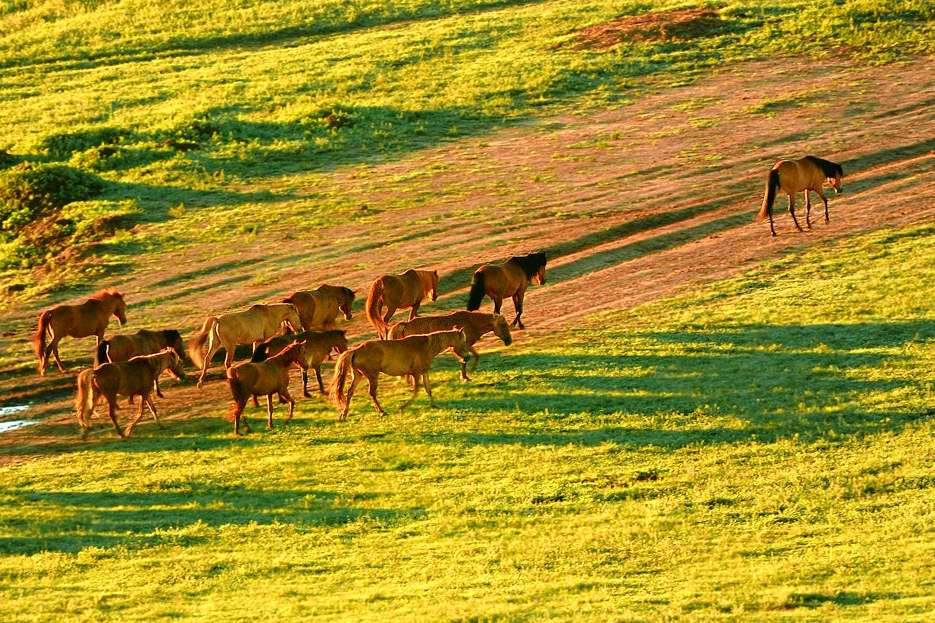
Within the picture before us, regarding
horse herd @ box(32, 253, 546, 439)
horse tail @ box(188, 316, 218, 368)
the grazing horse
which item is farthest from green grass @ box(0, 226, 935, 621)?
horse tail @ box(188, 316, 218, 368)

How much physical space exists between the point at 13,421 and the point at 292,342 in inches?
225

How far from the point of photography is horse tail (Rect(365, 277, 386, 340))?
28.6m

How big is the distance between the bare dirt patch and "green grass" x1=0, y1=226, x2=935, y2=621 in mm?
32303

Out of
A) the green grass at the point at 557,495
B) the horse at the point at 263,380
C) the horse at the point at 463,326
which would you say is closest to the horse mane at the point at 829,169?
the green grass at the point at 557,495

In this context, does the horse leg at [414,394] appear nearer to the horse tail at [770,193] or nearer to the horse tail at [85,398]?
the horse tail at [85,398]

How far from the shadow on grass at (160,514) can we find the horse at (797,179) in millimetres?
16562

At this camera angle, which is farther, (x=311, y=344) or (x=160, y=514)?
(x=311, y=344)

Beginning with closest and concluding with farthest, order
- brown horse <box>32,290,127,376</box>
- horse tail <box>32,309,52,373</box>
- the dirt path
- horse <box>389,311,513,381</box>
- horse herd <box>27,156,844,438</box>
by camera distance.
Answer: horse herd <box>27,156,844,438</box>
horse <box>389,311,513,381</box>
horse tail <box>32,309,52,373</box>
brown horse <box>32,290,127,376</box>
the dirt path

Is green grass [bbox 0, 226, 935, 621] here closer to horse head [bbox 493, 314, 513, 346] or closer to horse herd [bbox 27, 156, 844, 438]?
horse head [bbox 493, 314, 513, 346]

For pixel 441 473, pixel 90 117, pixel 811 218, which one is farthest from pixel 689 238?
pixel 90 117

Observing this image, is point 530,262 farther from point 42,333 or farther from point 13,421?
point 13,421

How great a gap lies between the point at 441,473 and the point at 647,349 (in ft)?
21.9

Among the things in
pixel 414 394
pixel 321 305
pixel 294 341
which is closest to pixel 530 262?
pixel 321 305

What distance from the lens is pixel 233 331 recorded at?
A: 2736 cm
